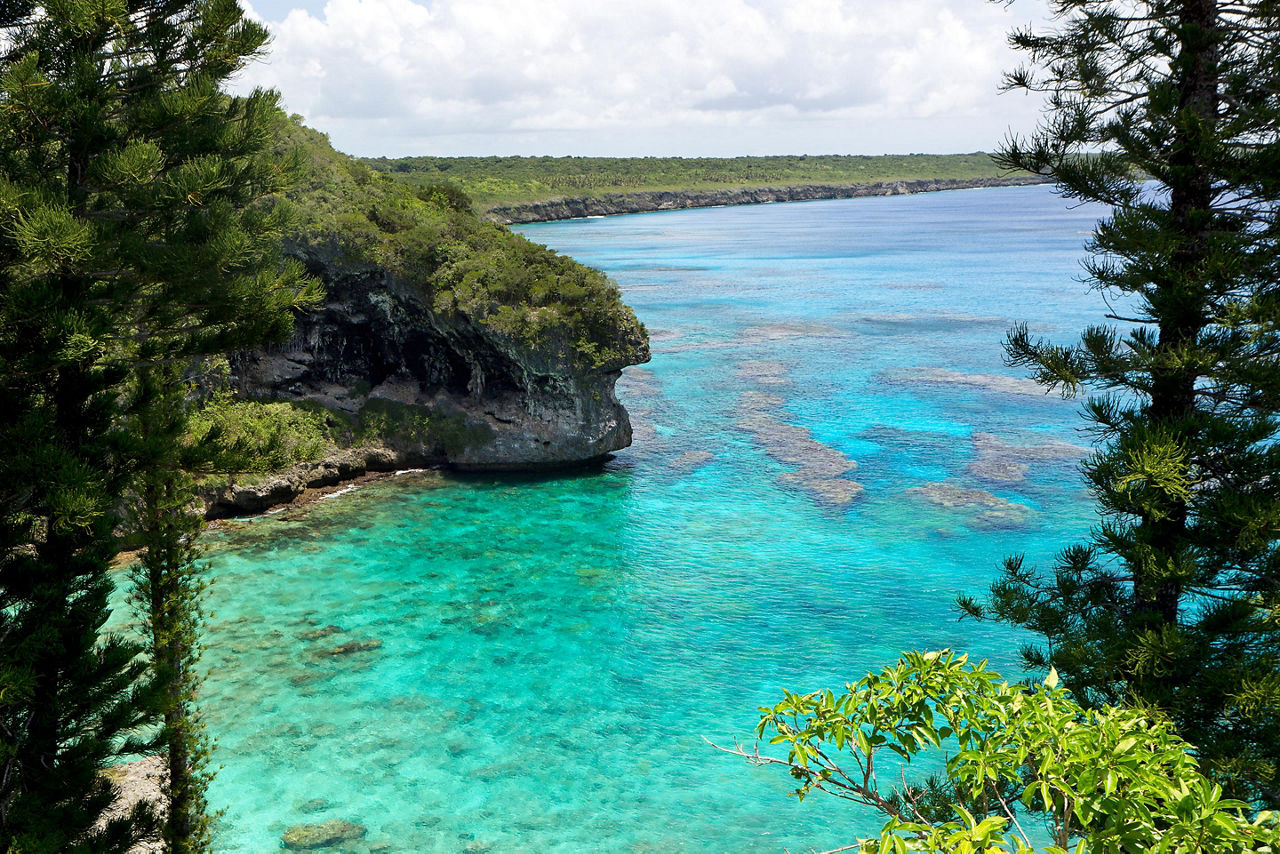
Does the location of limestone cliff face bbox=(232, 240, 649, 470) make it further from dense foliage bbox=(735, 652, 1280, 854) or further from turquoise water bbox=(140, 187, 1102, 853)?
dense foliage bbox=(735, 652, 1280, 854)

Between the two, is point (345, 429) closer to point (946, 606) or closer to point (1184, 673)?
point (946, 606)

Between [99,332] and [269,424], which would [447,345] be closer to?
[269,424]

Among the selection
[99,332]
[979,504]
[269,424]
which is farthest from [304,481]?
[979,504]

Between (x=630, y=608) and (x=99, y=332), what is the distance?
16.1 m

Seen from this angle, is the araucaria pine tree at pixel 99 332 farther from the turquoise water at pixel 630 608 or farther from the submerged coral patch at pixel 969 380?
the submerged coral patch at pixel 969 380

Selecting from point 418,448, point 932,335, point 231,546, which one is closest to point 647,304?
point 932,335

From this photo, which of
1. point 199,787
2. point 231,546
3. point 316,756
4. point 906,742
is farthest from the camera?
point 231,546

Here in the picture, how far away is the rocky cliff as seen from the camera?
34.7m

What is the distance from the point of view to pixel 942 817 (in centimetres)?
1194

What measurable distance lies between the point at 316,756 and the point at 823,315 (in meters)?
60.1

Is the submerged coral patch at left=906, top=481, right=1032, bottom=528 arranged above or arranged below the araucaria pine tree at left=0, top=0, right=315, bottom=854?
below

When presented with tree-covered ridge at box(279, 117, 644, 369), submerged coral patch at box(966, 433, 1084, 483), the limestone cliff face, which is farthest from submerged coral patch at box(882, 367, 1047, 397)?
tree-covered ridge at box(279, 117, 644, 369)

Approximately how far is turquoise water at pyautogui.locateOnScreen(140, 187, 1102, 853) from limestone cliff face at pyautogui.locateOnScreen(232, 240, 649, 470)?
1.68m

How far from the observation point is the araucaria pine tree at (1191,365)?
11.7 metres
